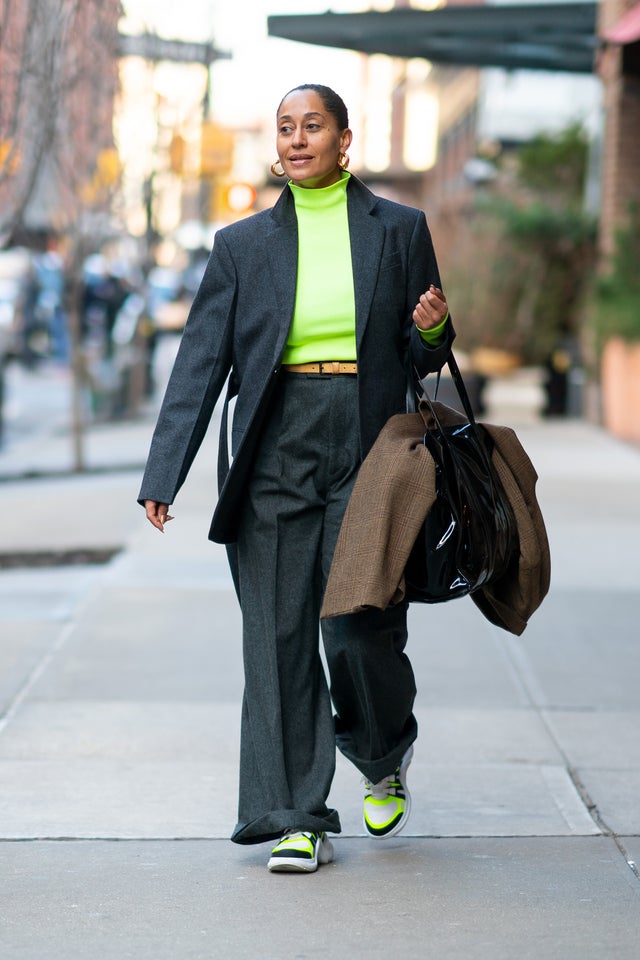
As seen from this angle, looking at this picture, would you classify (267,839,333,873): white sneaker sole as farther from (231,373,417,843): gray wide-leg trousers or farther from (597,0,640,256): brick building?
(597,0,640,256): brick building

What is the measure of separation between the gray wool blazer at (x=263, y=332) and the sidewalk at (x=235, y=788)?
3.03ft

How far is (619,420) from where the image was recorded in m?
16.7

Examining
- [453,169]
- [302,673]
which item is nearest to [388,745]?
[302,673]

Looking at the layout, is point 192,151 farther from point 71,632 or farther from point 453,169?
point 453,169

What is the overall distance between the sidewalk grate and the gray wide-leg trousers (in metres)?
5.32

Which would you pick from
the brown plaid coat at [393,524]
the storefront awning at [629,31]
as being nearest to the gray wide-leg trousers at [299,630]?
the brown plaid coat at [393,524]

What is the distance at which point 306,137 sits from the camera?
13.2 ft

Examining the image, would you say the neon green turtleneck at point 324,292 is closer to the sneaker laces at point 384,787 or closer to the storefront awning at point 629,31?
the sneaker laces at point 384,787

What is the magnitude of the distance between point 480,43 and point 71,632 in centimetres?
1202

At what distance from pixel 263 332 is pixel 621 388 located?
12886mm

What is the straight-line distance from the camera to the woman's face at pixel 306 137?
402 cm

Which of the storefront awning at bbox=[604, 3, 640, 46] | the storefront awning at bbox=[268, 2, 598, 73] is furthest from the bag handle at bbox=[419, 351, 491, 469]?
the storefront awning at bbox=[268, 2, 598, 73]

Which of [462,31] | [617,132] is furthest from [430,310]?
[617,132]

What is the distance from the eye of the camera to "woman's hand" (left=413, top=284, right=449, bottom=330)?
3898 millimetres
